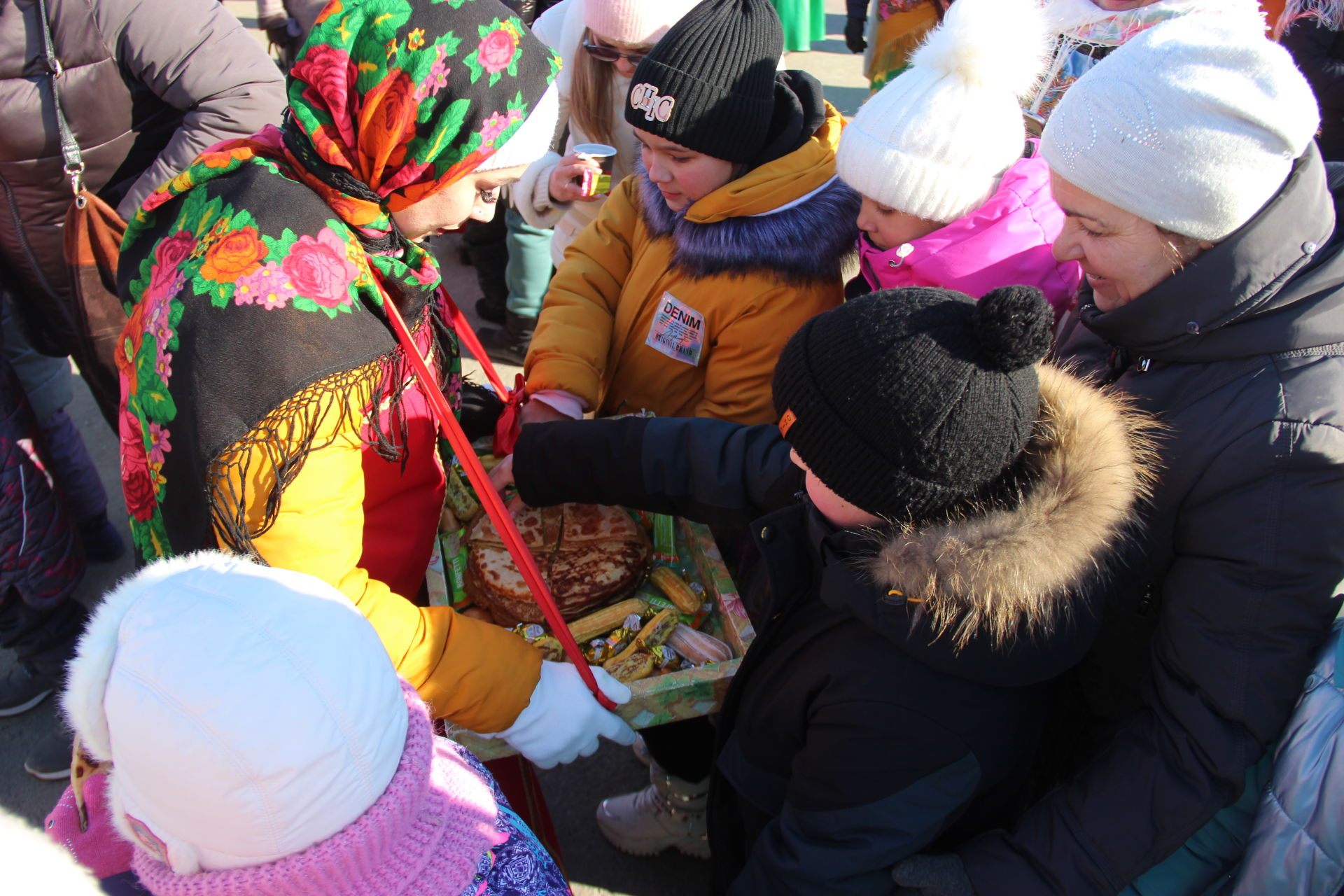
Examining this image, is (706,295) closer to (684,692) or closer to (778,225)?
(778,225)

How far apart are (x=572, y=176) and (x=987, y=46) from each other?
1346mm

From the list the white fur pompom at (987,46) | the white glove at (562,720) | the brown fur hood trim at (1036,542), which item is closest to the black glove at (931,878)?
the brown fur hood trim at (1036,542)

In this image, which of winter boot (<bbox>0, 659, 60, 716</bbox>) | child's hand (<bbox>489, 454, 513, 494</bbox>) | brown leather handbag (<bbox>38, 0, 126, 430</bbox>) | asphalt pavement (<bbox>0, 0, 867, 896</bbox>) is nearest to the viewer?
child's hand (<bbox>489, 454, 513, 494</bbox>)

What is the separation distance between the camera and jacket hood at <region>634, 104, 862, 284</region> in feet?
6.36

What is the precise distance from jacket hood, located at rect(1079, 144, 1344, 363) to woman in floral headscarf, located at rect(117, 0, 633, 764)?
1.18 meters

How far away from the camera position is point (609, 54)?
273cm

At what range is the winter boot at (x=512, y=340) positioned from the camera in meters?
4.21

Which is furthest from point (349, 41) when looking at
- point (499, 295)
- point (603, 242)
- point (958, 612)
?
point (499, 295)

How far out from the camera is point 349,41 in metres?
1.41

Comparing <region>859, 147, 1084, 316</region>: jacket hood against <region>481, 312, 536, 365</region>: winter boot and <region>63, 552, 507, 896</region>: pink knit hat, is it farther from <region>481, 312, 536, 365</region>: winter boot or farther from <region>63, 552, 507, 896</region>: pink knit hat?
<region>481, 312, 536, 365</region>: winter boot

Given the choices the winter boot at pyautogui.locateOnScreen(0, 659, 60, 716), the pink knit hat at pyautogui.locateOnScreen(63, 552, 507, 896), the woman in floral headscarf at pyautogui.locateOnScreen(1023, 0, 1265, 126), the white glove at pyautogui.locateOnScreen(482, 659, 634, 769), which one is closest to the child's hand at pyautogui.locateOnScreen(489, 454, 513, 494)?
the white glove at pyautogui.locateOnScreen(482, 659, 634, 769)

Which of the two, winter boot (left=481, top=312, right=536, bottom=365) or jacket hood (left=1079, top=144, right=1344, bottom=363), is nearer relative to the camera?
jacket hood (left=1079, top=144, right=1344, bottom=363)

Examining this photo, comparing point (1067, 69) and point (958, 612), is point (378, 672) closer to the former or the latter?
point (958, 612)

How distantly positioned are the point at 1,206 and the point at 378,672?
7.75 feet
